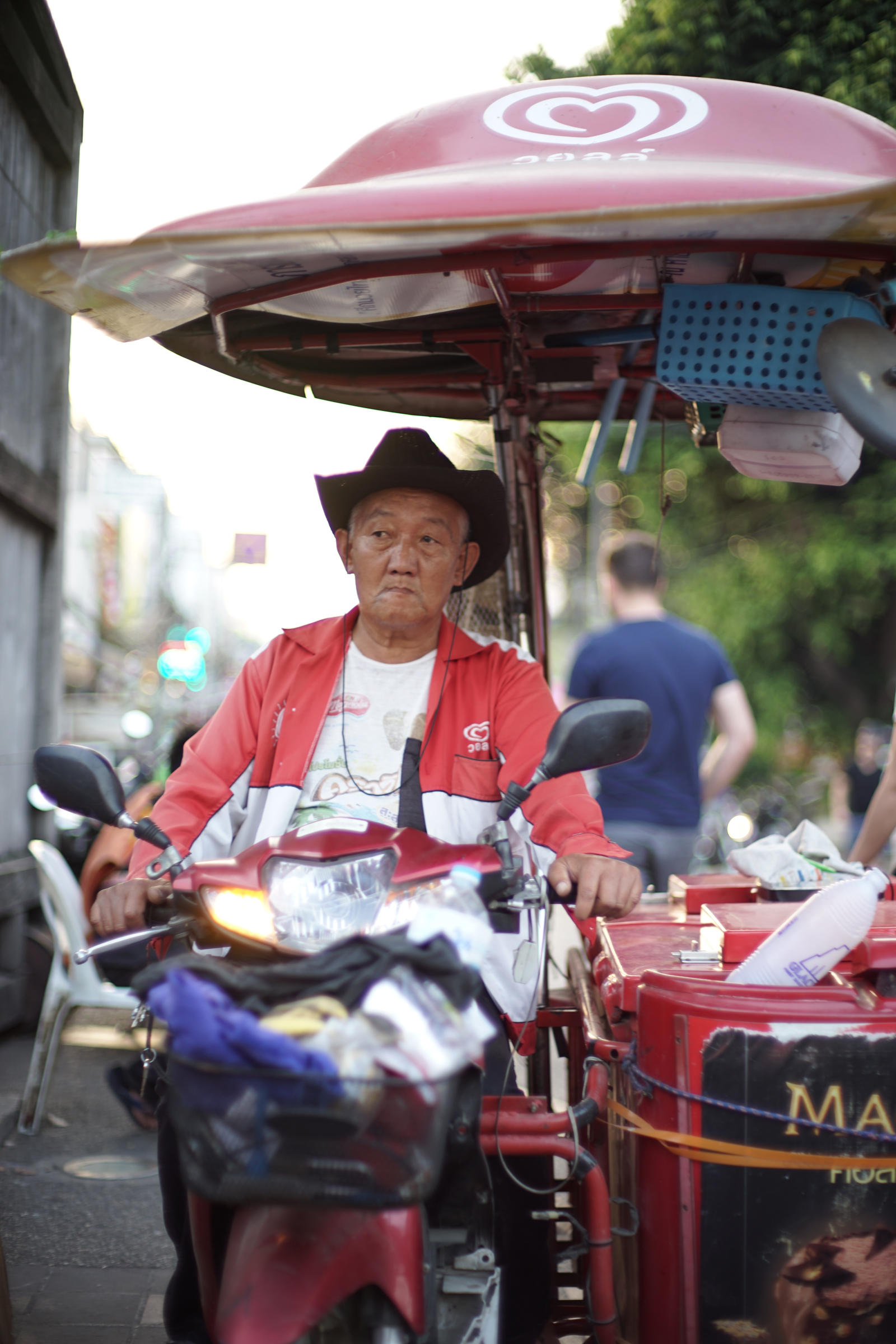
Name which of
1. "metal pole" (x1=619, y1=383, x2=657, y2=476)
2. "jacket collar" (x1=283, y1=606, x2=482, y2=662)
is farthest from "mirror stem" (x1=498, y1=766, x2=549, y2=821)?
"metal pole" (x1=619, y1=383, x2=657, y2=476)

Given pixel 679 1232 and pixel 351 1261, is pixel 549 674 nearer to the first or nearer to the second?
pixel 679 1232

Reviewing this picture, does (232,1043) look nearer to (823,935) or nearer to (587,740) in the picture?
(587,740)

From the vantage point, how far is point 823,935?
208 centimetres

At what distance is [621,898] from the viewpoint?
84.2 inches

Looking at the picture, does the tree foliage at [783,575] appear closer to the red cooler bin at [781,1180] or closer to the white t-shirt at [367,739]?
the white t-shirt at [367,739]

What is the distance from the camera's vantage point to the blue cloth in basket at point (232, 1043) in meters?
1.33

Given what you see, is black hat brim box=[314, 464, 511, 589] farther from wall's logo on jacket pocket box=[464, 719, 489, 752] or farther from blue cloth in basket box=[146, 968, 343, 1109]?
blue cloth in basket box=[146, 968, 343, 1109]

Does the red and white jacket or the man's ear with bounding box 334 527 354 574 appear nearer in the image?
the red and white jacket

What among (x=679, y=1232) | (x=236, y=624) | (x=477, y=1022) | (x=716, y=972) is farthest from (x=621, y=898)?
(x=236, y=624)

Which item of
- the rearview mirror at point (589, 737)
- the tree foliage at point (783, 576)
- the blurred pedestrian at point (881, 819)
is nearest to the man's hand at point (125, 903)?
the rearview mirror at point (589, 737)

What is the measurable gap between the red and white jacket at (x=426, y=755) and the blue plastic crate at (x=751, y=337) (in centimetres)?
77

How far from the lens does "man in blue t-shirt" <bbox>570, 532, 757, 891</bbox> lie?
4703 millimetres

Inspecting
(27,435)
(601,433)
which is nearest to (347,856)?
(601,433)

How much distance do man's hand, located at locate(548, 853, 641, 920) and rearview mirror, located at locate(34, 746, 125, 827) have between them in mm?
801
